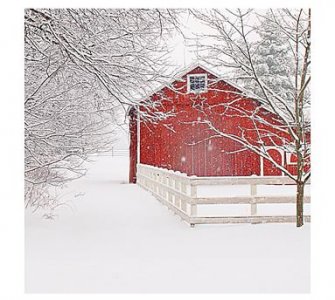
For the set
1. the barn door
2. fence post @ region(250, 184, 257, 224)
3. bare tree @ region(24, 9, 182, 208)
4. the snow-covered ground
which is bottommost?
the snow-covered ground

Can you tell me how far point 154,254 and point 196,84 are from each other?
3448mm

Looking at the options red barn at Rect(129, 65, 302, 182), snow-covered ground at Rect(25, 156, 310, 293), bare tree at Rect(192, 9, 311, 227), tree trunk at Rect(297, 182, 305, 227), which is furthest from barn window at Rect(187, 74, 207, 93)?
tree trunk at Rect(297, 182, 305, 227)

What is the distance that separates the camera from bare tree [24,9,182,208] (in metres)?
3.63

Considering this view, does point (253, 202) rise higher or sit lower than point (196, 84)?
lower

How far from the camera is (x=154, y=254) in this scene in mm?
3621

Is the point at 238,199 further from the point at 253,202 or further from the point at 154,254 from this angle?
the point at 154,254

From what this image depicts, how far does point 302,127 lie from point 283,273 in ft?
4.18

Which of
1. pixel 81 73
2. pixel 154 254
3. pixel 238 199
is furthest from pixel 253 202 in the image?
pixel 81 73

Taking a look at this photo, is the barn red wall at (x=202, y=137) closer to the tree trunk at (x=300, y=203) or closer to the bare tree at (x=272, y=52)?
the bare tree at (x=272, y=52)

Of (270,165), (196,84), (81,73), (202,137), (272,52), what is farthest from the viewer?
(270,165)

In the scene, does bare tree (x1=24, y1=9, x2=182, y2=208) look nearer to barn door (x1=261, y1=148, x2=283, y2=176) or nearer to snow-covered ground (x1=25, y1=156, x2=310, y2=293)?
snow-covered ground (x1=25, y1=156, x2=310, y2=293)

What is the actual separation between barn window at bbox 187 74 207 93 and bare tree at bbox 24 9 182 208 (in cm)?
194
